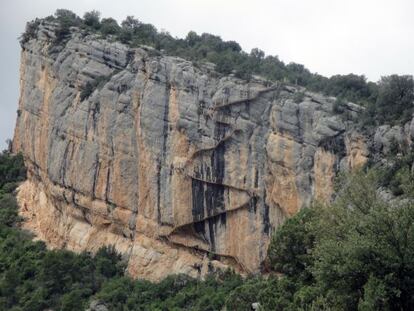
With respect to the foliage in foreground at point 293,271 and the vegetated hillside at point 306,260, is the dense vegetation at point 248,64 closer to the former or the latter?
the vegetated hillside at point 306,260

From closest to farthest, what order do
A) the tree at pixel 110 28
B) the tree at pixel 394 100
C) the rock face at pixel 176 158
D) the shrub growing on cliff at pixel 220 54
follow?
the tree at pixel 394 100 → the rock face at pixel 176 158 → the shrub growing on cliff at pixel 220 54 → the tree at pixel 110 28

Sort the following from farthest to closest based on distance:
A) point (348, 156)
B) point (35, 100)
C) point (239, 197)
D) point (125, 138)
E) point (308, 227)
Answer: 1. point (35, 100)
2. point (125, 138)
3. point (239, 197)
4. point (348, 156)
5. point (308, 227)

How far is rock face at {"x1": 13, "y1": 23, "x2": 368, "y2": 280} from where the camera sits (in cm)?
4275

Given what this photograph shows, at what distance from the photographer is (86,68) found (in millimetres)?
51812

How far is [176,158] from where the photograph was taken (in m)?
46.0

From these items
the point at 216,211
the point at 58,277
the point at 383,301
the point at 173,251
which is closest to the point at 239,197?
the point at 216,211

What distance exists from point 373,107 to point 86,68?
67.9ft

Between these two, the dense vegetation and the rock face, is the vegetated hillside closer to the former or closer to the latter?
the dense vegetation

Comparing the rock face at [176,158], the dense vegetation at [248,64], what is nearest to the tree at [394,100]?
the dense vegetation at [248,64]

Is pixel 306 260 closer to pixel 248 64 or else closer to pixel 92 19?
pixel 248 64

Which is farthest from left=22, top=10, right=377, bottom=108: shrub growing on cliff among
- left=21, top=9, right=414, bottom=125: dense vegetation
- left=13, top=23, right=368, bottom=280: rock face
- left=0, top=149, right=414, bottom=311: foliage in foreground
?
left=0, top=149, right=414, bottom=311: foliage in foreground

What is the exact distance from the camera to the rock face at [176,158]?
140 feet

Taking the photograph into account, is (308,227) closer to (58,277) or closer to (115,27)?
(58,277)

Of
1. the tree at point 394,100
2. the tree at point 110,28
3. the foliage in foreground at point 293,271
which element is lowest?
the foliage in foreground at point 293,271
